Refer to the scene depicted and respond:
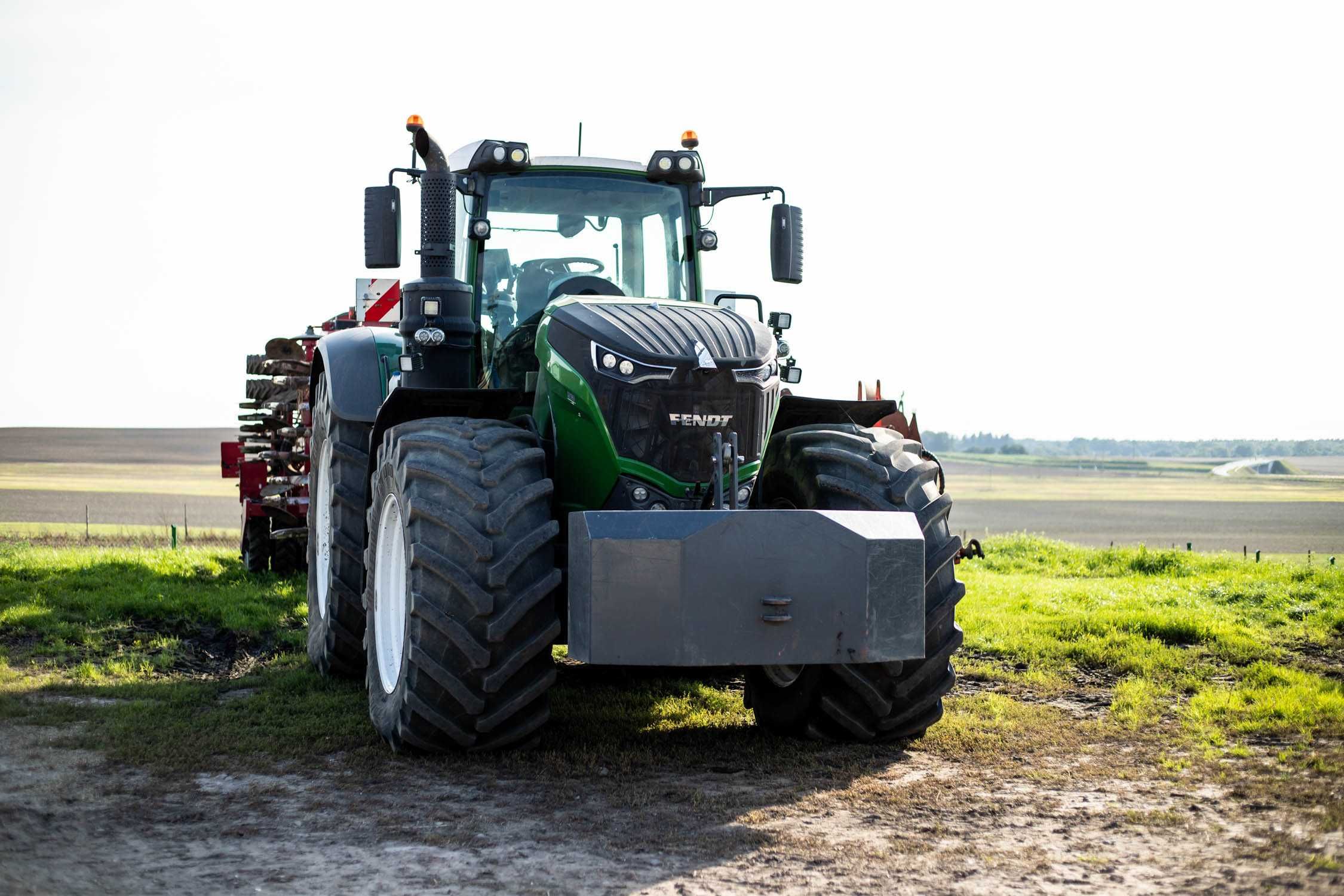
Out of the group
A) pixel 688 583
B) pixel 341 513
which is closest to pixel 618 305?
pixel 688 583

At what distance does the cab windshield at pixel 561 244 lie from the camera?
7.55m

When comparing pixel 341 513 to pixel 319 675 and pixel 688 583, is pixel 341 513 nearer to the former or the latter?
pixel 319 675

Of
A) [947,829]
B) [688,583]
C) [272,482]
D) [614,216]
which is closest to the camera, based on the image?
[947,829]

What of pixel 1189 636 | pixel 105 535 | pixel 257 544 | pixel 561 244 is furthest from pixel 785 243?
pixel 105 535

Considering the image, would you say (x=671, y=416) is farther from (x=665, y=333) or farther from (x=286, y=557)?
(x=286, y=557)

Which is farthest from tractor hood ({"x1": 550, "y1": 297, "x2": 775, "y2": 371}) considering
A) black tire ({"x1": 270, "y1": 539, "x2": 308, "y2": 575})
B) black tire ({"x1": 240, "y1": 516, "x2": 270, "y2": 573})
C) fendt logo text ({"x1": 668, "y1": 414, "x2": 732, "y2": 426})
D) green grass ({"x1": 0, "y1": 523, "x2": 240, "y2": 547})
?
green grass ({"x1": 0, "y1": 523, "x2": 240, "y2": 547})

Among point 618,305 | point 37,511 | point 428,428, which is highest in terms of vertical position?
point 618,305

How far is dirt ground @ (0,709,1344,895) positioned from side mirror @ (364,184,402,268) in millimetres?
2685

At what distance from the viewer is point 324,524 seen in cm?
950

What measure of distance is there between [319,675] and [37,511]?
88.9ft

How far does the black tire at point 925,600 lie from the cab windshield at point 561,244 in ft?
4.92

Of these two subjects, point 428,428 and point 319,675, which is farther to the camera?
point 319,675

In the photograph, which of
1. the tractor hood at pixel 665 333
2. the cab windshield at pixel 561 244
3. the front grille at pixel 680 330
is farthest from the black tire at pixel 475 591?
the cab windshield at pixel 561 244

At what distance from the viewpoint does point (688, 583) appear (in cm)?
571
